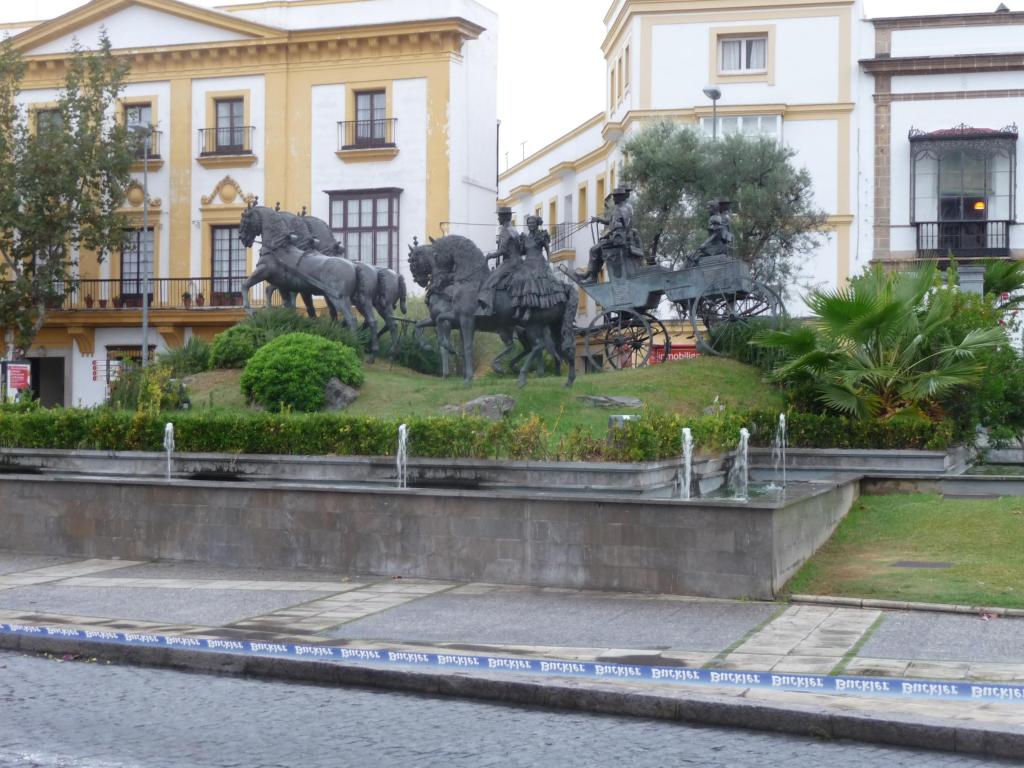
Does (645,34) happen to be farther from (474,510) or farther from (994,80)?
(474,510)

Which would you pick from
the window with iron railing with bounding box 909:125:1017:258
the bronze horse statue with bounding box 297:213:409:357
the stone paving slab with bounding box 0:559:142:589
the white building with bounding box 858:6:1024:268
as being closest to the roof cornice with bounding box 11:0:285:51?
the bronze horse statue with bounding box 297:213:409:357

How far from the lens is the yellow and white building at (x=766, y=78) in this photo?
1724 inches

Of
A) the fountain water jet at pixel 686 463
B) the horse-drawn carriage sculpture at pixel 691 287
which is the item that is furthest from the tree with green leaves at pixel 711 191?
the fountain water jet at pixel 686 463

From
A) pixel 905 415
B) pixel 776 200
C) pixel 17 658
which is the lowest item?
pixel 17 658

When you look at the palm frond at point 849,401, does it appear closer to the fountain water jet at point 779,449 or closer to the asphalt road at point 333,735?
the fountain water jet at point 779,449

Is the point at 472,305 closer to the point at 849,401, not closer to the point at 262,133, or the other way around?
the point at 849,401

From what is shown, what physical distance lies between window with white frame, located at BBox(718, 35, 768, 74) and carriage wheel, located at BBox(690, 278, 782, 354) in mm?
17335

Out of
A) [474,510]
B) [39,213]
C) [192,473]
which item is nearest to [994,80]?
[39,213]

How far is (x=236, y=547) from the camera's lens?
1472 centimetres

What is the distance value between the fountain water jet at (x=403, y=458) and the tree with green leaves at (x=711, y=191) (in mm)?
20117

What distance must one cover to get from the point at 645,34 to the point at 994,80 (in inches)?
420

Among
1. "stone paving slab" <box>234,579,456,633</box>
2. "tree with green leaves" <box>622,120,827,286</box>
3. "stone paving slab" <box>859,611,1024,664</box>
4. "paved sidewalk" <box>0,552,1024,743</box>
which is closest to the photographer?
"paved sidewalk" <box>0,552,1024,743</box>

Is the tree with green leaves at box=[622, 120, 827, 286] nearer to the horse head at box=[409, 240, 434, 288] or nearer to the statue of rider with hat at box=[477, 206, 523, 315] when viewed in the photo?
the horse head at box=[409, 240, 434, 288]

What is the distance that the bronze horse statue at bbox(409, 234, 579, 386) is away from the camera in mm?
25328
